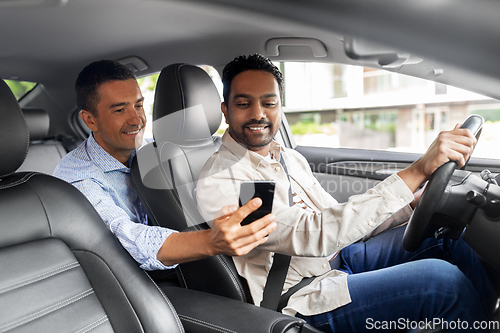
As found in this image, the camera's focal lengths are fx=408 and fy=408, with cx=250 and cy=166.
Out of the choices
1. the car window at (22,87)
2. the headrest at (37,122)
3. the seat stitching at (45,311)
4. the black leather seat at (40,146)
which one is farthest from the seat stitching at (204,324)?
the car window at (22,87)

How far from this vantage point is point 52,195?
3.63ft

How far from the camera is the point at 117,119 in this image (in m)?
1.53

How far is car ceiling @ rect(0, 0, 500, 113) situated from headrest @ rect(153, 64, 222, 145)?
0.71 feet

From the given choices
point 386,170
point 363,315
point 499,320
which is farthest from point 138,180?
point 386,170

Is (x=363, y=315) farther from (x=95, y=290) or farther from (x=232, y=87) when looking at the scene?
(x=232, y=87)

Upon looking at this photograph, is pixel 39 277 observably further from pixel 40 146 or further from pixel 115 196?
pixel 40 146

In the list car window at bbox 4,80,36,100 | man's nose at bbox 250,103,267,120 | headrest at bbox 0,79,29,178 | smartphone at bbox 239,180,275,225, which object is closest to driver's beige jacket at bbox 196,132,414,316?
man's nose at bbox 250,103,267,120

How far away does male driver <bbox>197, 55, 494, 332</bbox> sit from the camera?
1.10 metres

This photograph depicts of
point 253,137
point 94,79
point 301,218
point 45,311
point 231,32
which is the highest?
point 231,32

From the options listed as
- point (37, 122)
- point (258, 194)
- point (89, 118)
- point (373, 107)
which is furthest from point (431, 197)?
point (373, 107)

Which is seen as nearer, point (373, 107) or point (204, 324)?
point (204, 324)

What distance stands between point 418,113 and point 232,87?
7.80 ft

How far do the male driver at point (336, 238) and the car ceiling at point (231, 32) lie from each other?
235 millimetres

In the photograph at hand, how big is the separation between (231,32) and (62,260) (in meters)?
1.06
